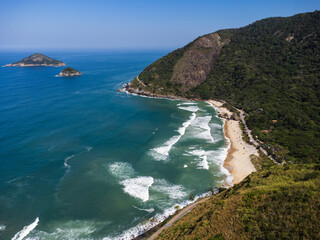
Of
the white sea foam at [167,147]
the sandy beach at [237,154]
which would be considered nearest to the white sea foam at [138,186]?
the white sea foam at [167,147]

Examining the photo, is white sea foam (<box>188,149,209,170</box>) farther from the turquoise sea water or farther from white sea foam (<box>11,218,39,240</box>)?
white sea foam (<box>11,218,39,240</box>)

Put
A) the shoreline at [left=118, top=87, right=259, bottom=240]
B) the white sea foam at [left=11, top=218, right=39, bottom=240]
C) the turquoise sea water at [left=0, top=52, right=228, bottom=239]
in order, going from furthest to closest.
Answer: the turquoise sea water at [left=0, top=52, right=228, bottom=239] → the shoreline at [left=118, top=87, right=259, bottom=240] → the white sea foam at [left=11, top=218, right=39, bottom=240]

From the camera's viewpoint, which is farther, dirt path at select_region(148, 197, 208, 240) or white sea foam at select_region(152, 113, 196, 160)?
white sea foam at select_region(152, 113, 196, 160)

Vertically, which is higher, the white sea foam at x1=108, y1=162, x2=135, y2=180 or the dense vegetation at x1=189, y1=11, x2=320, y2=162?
the dense vegetation at x1=189, y1=11, x2=320, y2=162

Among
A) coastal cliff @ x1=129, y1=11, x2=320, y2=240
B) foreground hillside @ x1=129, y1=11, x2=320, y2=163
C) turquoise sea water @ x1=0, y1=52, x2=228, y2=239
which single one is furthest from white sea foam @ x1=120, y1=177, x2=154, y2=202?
foreground hillside @ x1=129, y1=11, x2=320, y2=163

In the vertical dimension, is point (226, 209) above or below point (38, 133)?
above

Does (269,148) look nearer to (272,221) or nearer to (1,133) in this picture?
(272,221)

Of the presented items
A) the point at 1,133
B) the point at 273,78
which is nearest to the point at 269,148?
the point at 273,78
